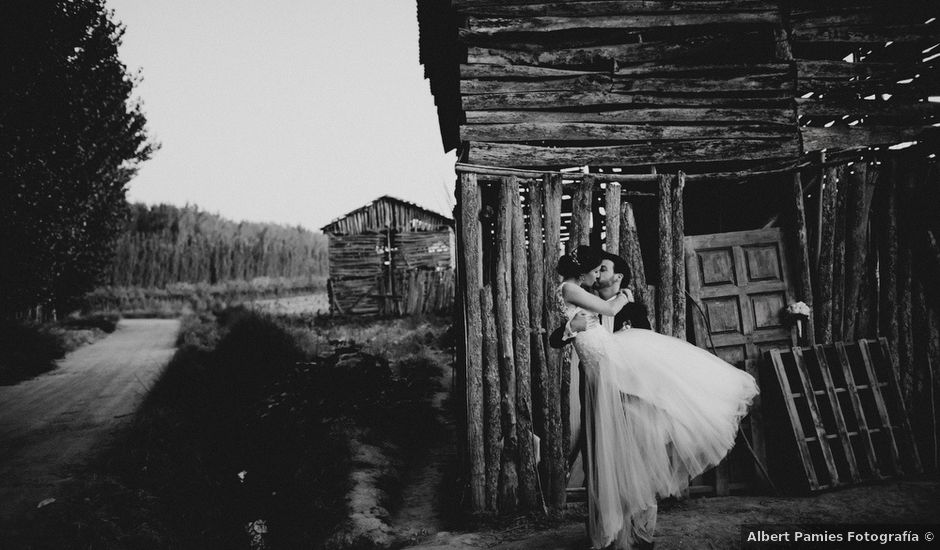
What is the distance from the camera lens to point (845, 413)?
519 centimetres

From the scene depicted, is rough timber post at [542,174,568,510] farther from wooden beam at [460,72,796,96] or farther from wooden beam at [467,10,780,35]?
wooden beam at [467,10,780,35]

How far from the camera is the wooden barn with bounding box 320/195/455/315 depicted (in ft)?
69.7

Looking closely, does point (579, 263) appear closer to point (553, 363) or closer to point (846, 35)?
point (553, 363)

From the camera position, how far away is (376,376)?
786 cm

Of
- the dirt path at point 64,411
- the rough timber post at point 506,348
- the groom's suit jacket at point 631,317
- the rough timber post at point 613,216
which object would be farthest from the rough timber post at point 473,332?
the dirt path at point 64,411

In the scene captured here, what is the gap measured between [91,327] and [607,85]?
62.1 ft

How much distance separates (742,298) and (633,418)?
2.40 metres

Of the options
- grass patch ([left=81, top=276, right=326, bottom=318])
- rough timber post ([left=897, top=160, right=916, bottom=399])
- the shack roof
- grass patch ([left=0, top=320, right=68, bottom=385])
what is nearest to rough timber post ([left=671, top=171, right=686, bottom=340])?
rough timber post ([left=897, top=160, right=916, bottom=399])

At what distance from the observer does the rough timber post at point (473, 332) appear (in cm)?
470

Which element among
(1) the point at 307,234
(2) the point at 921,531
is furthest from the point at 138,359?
(1) the point at 307,234

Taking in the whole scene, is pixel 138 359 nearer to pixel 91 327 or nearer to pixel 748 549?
pixel 91 327

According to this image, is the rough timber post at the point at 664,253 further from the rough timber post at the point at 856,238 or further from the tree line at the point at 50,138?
the tree line at the point at 50,138

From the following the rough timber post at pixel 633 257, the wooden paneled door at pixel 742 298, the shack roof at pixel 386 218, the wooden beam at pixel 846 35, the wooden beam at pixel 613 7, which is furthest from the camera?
the shack roof at pixel 386 218

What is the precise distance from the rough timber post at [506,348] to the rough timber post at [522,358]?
1.6 inches
